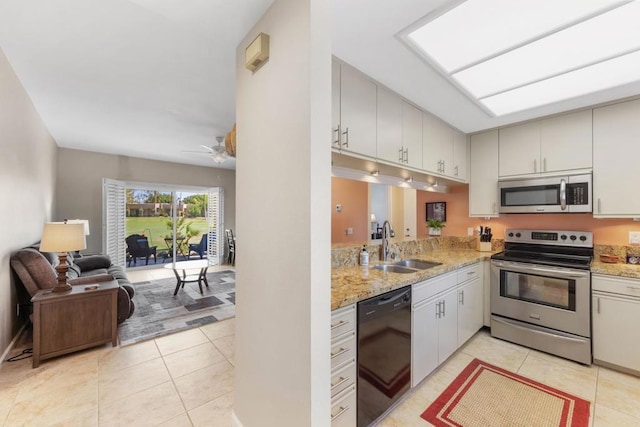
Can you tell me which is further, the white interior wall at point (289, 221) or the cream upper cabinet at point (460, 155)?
the cream upper cabinet at point (460, 155)

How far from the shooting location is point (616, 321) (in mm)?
2285

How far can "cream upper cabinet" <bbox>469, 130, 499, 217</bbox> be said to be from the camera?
3.31 m

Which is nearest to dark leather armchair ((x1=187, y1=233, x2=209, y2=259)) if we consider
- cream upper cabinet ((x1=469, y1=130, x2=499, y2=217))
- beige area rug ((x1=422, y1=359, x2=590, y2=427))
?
cream upper cabinet ((x1=469, y1=130, x2=499, y2=217))

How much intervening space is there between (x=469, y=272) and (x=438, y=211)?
4.32 feet

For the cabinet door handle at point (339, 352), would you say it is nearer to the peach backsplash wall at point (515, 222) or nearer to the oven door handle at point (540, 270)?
the oven door handle at point (540, 270)

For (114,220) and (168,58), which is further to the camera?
(114,220)

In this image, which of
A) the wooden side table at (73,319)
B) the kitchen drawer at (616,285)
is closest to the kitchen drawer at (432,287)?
the kitchen drawer at (616,285)

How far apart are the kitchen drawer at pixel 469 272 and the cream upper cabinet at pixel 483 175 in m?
0.82

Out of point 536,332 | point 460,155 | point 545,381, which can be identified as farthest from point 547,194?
point 545,381

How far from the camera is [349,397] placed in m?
1.47

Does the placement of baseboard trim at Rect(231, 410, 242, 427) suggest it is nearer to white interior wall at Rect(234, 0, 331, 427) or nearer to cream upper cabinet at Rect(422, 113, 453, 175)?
white interior wall at Rect(234, 0, 331, 427)

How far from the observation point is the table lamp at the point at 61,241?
8.05ft

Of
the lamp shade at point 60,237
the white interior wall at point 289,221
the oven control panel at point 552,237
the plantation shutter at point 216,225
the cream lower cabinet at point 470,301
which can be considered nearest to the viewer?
the white interior wall at point 289,221

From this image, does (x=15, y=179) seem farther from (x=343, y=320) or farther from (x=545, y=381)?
(x=545, y=381)
